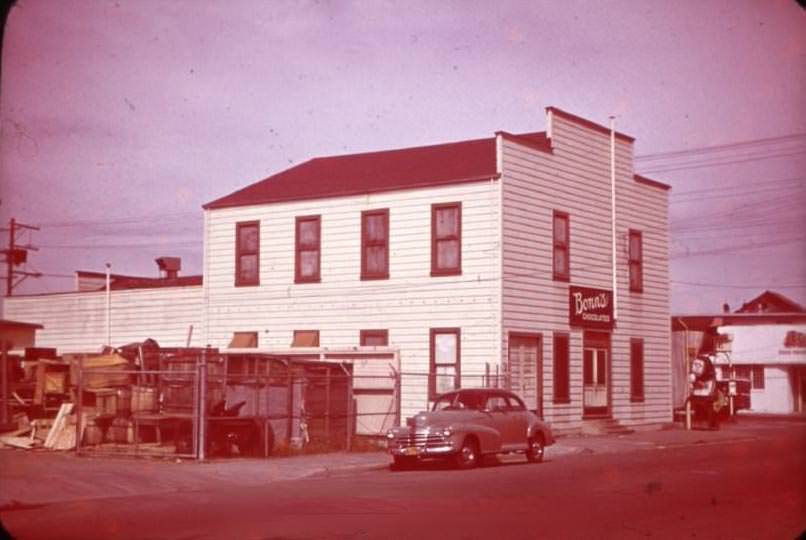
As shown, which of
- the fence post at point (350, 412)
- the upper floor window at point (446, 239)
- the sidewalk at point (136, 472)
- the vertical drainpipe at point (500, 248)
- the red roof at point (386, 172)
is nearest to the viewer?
the sidewalk at point (136, 472)

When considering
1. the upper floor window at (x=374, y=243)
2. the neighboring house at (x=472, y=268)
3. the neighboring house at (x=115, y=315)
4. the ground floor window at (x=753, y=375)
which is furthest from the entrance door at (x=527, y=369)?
the ground floor window at (x=753, y=375)

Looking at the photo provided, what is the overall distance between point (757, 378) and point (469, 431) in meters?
50.7

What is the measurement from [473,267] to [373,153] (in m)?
9.01

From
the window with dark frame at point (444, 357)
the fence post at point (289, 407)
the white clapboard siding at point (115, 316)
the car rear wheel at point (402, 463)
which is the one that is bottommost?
the car rear wheel at point (402, 463)

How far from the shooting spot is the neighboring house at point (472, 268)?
32.0 meters

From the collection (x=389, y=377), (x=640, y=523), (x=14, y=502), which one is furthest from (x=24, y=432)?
(x=640, y=523)

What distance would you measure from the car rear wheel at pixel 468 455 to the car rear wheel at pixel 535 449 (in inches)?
81.0

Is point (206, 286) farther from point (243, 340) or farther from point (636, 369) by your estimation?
point (636, 369)

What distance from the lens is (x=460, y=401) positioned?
24.4 metres

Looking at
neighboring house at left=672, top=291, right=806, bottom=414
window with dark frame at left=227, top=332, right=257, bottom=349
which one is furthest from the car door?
neighboring house at left=672, top=291, right=806, bottom=414

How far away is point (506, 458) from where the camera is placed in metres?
27.2

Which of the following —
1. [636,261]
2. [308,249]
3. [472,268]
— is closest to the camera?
[472,268]

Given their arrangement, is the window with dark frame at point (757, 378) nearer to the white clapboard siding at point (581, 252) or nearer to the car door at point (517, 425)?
the white clapboard siding at point (581, 252)

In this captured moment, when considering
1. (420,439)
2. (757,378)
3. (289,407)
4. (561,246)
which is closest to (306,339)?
(561,246)
